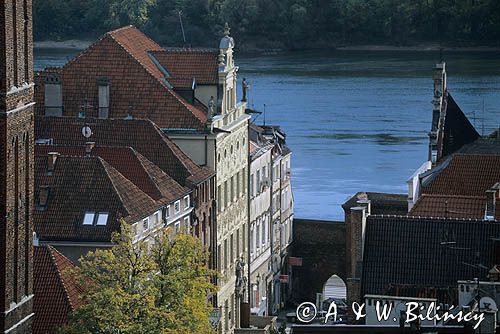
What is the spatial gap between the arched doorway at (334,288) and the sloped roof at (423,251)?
63.0ft

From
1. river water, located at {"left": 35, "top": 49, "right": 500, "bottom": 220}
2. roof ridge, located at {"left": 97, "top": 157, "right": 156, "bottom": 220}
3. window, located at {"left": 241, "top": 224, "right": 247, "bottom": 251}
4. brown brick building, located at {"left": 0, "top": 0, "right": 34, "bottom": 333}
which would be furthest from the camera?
river water, located at {"left": 35, "top": 49, "right": 500, "bottom": 220}

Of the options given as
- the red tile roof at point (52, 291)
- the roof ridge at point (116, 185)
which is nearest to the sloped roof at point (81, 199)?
the roof ridge at point (116, 185)

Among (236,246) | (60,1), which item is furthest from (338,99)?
(236,246)

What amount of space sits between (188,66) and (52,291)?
1538cm

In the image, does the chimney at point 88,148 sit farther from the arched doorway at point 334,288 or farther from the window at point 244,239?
the arched doorway at point 334,288

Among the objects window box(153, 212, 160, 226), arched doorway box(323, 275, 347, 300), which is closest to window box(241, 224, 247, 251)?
arched doorway box(323, 275, 347, 300)

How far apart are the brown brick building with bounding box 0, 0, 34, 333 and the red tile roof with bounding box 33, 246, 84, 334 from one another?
4.27m

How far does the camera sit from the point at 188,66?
5181 centimetres

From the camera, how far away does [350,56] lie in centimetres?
15412

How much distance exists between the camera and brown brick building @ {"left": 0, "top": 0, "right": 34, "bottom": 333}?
3119cm

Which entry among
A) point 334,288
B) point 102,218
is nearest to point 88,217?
point 102,218

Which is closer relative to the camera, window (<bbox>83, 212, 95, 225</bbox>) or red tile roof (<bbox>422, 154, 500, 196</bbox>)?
window (<bbox>83, 212, 95, 225</bbox>)

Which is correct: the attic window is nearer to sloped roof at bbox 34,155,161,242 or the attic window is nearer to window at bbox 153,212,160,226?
sloped roof at bbox 34,155,161,242

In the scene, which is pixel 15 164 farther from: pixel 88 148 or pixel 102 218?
pixel 88 148
